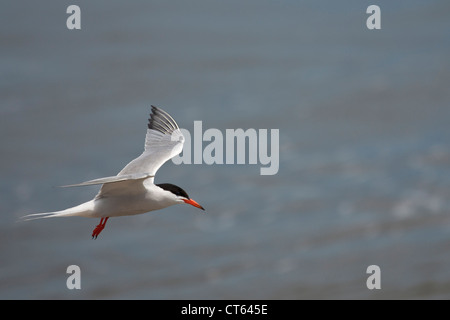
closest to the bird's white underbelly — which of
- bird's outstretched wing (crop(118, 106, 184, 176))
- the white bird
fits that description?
the white bird

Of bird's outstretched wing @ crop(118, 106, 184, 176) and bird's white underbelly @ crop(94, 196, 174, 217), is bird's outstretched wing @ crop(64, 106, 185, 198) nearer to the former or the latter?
bird's outstretched wing @ crop(118, 106, 184, 176)

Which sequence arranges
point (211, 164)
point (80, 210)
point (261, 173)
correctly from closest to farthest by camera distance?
point (80, 210), point (261, 173), point (211, 164)

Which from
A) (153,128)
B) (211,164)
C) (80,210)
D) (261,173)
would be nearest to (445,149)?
(261,173)

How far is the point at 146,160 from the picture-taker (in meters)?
10.7

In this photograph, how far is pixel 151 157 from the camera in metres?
10.9

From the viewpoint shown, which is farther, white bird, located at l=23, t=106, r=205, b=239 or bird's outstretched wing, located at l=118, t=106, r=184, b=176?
bird's outstretched wing, located at l=118, t=106, r=184, b=176

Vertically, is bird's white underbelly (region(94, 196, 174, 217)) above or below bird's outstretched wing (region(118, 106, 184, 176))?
below

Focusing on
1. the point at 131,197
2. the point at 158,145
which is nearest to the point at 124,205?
the point at 131,197

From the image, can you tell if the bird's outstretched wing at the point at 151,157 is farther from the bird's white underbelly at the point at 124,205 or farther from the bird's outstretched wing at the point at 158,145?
the bird's white underbelly at the point at 124,205

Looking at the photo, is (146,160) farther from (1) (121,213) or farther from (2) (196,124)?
(2) (196,124)

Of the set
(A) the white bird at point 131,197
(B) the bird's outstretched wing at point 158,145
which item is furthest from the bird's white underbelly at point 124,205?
(B) the bird's outstretched wing at point 158,145

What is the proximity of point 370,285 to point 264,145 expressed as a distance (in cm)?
942

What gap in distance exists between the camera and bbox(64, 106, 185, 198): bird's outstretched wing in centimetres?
962

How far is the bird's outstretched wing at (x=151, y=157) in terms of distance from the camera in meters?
9.62
